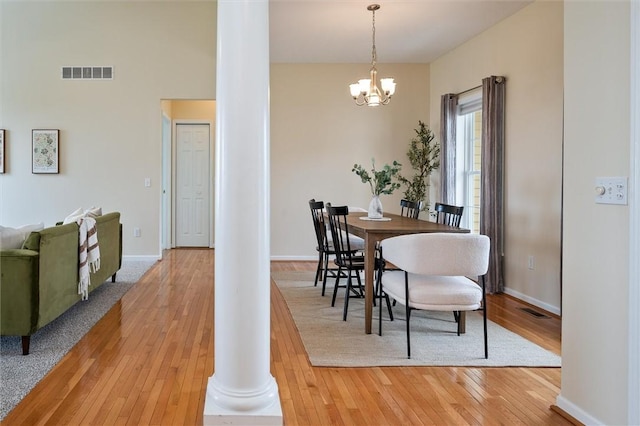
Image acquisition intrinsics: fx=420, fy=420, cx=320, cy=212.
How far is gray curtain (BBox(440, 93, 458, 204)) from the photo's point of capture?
5520mm

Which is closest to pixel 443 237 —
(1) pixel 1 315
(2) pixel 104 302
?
(1) pixel 1 315

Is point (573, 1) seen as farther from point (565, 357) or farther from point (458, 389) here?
point (458, 389)

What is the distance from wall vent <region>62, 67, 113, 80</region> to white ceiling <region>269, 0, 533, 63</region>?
7.50 feet

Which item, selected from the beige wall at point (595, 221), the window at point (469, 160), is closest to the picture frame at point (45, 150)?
the window at point (469, 160)

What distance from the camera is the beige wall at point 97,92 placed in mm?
5664

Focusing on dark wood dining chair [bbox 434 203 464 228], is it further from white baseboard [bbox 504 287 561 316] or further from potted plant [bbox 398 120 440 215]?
potted plant [bbox 398 120 440 215]

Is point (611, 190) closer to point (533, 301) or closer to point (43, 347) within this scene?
point (533, 301)

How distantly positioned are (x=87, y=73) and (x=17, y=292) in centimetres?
419

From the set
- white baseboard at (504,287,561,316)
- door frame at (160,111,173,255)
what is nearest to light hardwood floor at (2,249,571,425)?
white baseboard at (504,287,561,316)

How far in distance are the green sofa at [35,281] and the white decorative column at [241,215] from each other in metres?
1.56

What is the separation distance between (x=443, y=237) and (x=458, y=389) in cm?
84

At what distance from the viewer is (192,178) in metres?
7.39

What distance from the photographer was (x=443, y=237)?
252cm

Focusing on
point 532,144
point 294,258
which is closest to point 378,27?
point 532,144
